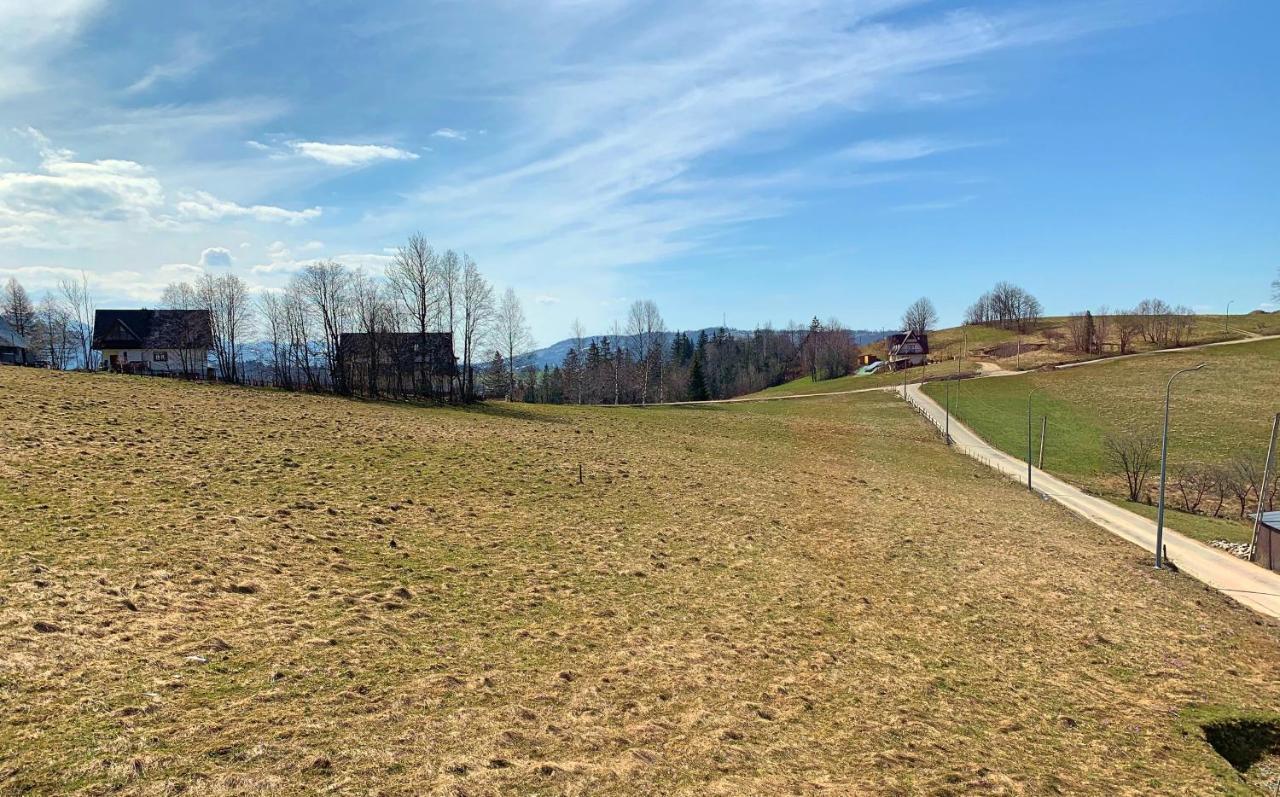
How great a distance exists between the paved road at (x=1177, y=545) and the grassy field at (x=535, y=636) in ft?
12.8

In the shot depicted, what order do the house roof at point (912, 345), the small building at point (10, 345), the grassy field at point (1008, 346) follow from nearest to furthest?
the small building at point (10, 345) < the grassy field at point (1008, 346) < the house roof at point (912, 345)

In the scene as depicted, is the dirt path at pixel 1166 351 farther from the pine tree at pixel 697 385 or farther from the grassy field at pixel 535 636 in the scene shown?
the grassy field at pixel 535 636

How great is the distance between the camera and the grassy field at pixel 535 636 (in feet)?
28.9

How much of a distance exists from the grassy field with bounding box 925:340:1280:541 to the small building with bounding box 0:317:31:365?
98.2m

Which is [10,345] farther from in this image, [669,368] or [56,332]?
[669,368]

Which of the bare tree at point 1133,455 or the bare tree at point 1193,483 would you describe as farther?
the bare tree at point 1133,455

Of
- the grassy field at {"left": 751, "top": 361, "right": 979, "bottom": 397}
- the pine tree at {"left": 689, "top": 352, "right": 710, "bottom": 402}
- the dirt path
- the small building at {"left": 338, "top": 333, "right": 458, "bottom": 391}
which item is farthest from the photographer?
the pine tree at {"left": 689, "top": 352, "right": 710, "bottom": 402}

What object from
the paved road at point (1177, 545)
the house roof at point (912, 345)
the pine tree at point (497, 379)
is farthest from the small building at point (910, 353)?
the paved road at point (1177, 545)

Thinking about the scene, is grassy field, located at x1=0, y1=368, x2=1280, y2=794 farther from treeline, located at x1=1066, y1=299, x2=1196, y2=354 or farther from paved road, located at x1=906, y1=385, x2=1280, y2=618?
treeline, located at x1=1066, y1=299, x2=1196, y2=354

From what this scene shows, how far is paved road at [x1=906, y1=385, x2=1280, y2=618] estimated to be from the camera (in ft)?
A: 89.8

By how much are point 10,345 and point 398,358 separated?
37.7m

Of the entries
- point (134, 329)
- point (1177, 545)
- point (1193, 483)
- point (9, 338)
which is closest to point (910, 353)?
point (1193, 483)

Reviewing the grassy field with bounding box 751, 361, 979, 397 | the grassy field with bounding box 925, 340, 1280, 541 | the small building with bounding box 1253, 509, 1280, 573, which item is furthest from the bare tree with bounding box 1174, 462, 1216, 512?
the grassy field with bounding box 751, 361, 979, 397

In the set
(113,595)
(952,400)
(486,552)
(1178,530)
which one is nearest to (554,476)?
(486,552)
